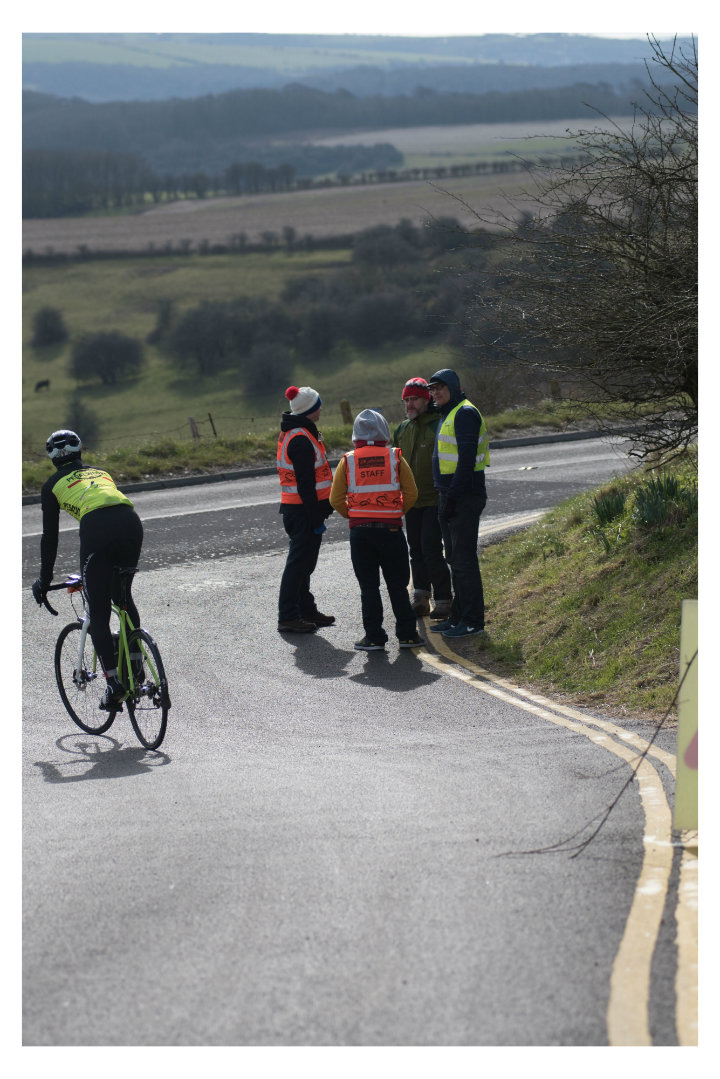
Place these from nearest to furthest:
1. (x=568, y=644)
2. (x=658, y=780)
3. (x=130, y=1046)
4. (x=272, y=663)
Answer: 1. (x=130, y=1046)
2. (x=658, y=780)
3. (x=568, y=644)
4. (x=272, y=663)

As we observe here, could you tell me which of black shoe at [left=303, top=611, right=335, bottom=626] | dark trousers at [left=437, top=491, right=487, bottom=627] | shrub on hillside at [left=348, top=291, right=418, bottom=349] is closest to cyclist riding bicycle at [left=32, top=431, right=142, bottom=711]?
dark trousers at [left=437, top=491, right=487, bottom=627]

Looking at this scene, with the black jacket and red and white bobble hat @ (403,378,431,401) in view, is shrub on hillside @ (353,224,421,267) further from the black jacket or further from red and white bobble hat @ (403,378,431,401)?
the black jacket

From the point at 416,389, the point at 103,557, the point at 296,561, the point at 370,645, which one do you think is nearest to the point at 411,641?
the point at 370,645

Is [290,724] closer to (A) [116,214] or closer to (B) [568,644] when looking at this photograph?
(B) [568,644]

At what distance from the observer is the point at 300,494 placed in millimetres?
10719

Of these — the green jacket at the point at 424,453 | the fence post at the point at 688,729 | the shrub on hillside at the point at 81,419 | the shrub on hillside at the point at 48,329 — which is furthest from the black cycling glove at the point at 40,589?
the shrub on hillside at the point at 48,329

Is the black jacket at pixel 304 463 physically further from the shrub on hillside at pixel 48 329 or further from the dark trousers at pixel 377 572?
the shrub on hillside at pixel 48 329

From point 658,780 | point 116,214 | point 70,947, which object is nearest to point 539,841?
point 658,780

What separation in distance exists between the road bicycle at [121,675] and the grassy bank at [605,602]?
121 inches

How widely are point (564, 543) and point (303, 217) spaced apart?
510 feet

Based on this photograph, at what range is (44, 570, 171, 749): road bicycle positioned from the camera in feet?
24.9

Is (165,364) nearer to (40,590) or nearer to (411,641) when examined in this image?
A: (411,641)

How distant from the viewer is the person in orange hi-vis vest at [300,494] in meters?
10.6

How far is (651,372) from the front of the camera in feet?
33.5
